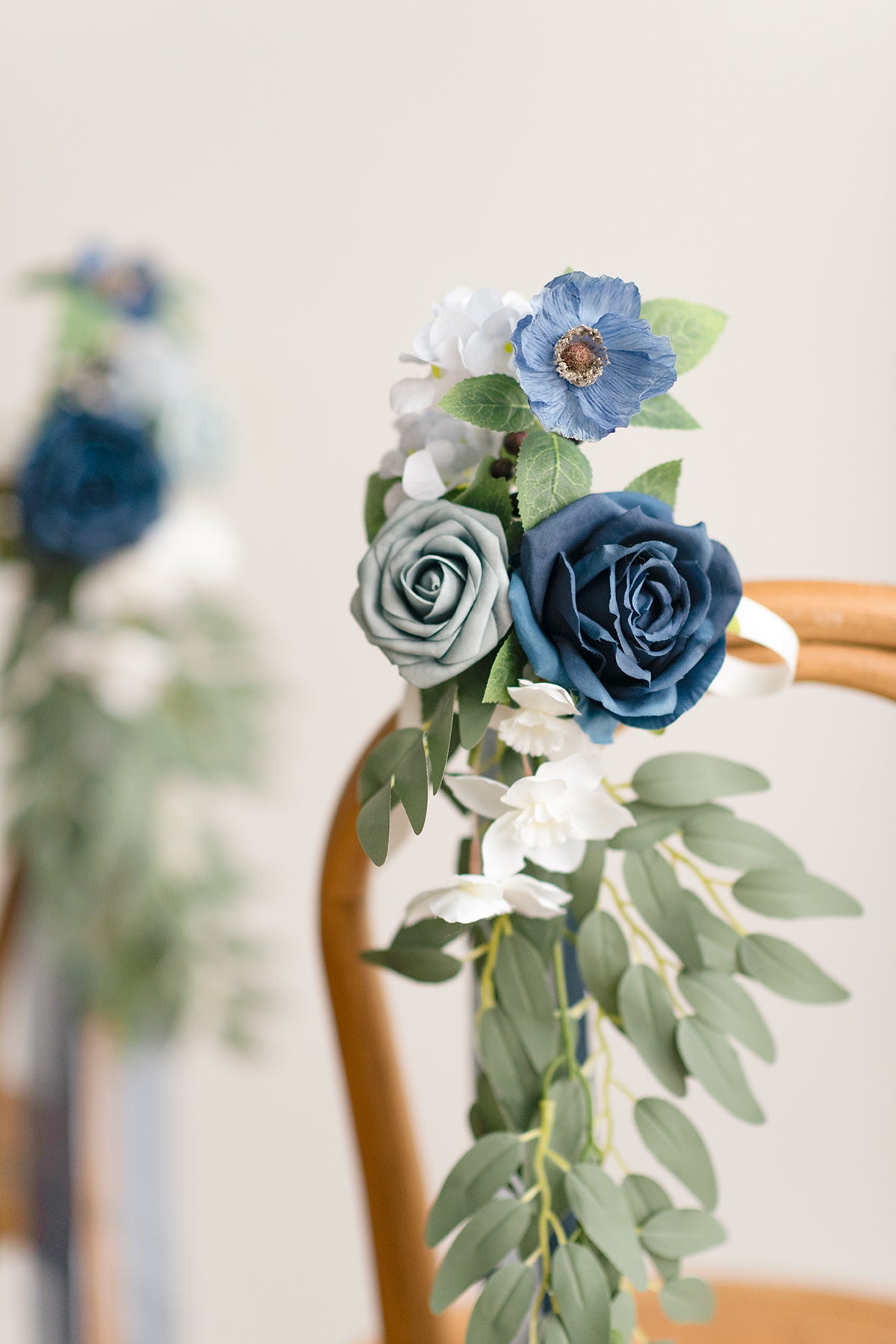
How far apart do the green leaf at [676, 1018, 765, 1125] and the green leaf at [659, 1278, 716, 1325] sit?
83 mm

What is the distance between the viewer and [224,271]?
1.58 m

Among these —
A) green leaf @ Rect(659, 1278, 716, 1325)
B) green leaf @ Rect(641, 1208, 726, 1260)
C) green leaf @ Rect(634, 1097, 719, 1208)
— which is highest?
green leaf @ Rect(634, 1097, 719, 1208)

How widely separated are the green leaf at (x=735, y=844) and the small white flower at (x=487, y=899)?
6 cm

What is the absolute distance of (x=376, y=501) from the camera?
0.45 metres

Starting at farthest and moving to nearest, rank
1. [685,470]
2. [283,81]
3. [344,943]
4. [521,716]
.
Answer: [283,81]
[685,470]
[344,943]
[521,716]

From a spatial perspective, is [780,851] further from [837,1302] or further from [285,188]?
[285,188]

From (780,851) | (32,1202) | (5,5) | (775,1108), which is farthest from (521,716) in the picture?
(5,5)

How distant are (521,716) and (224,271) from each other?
4.55ft

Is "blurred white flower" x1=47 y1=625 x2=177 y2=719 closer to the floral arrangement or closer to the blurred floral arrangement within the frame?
the blurred floral arrangement

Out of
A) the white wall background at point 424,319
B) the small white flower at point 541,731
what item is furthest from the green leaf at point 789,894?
the white wall background at point 424,319

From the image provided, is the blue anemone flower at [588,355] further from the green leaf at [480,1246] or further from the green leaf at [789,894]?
the green leaf at [480,1246]

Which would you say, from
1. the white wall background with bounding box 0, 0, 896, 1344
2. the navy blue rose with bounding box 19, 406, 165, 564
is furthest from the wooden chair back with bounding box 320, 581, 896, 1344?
the navy blue rose with bounding box 19, 406, 165, 564

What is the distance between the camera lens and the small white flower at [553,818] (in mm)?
385

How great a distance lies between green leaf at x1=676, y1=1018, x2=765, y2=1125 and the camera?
1.38 feet
